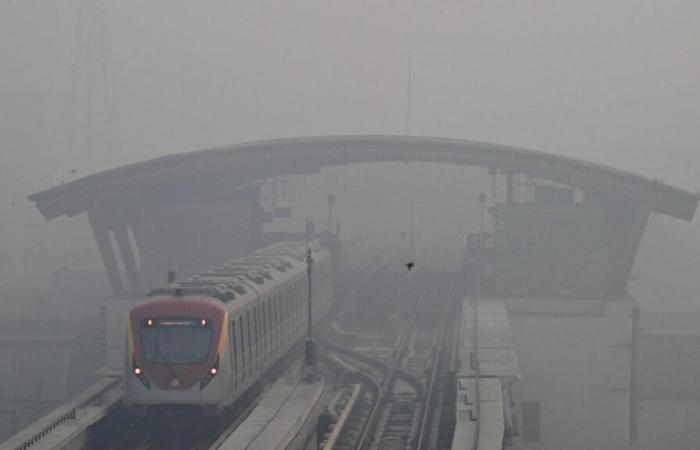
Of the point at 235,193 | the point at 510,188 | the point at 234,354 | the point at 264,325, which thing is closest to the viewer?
the point at 234,354

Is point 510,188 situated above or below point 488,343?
above

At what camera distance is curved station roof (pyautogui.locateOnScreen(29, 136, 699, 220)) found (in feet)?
151

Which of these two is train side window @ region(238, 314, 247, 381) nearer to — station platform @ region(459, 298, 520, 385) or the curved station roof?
station platform @ region(459, 298, 520, 385)

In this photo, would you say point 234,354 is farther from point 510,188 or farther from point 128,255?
point 510,188

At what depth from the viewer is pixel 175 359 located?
2198 cm

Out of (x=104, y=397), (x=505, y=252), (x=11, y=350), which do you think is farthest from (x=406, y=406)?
(x=11, y=350)

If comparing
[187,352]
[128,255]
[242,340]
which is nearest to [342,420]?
[242,340]

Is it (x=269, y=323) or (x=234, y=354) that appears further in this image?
(x=269, y=323)

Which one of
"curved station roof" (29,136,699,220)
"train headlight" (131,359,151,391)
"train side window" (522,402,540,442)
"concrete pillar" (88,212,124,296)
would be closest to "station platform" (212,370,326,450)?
"train headlight" (131,359,151,391)

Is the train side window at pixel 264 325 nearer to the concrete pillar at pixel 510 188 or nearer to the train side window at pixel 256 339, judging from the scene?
the train side window at pixel 256 339

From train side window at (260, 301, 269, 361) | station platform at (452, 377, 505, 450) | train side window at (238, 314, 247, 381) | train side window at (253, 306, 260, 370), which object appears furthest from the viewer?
train side window at (260, 301, 269, 361)

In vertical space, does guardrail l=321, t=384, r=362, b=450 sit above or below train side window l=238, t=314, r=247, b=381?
below

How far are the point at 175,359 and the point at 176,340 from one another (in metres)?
0.34

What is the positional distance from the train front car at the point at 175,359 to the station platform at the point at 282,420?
3.34 feet
